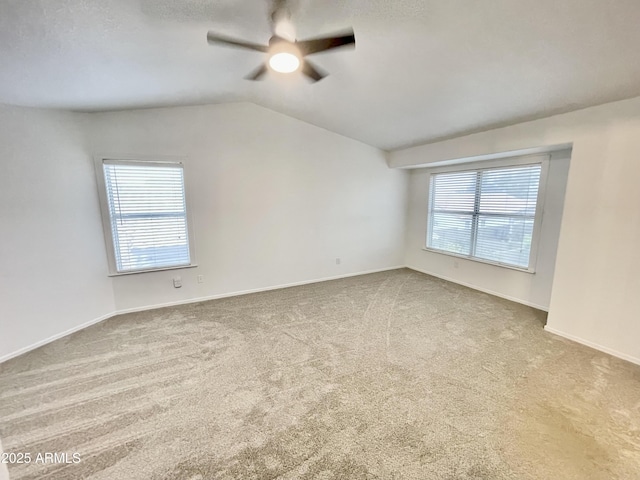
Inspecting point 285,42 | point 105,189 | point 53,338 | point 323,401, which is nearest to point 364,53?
point 285,42

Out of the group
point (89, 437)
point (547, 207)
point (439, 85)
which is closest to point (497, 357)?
point (547, 207)

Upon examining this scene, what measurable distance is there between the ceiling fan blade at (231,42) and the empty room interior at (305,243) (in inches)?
1.2

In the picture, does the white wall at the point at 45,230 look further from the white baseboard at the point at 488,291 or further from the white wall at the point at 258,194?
the white baseboard at the point at 488,291

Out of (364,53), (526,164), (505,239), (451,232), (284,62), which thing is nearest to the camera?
(284,62)

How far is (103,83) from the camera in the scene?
2.49 meters

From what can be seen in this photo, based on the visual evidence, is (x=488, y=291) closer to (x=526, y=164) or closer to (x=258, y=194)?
(x=526, y=164)

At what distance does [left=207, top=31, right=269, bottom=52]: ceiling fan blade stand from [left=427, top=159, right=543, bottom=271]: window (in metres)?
3.68

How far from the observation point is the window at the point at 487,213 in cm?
375

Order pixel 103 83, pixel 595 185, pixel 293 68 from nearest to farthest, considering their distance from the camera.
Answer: pixel 293 68, pixel 103 83, pixel 595 185

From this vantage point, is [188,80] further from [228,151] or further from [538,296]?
[538,296]

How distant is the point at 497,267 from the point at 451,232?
3.24 ft

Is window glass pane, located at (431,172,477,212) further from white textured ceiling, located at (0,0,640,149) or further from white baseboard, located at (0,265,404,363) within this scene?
white baseboard, located at (0,265,404,363)

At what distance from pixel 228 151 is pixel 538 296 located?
4.66 metres

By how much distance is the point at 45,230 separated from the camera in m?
2.86
